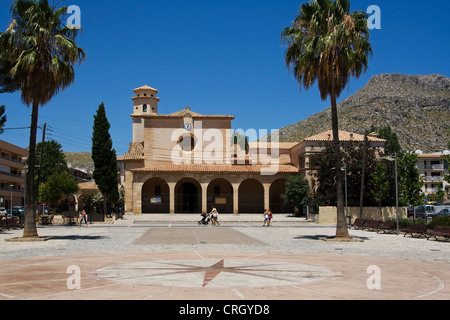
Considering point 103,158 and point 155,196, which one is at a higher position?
point 103,158

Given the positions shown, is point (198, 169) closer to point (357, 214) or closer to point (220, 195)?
point (220, 195)

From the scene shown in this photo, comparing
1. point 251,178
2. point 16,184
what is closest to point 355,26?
point 251,178

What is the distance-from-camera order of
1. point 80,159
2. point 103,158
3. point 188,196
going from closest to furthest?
1. point 103,158
2. point 188,196
3. point 80,159

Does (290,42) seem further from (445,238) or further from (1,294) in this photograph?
(1,294)

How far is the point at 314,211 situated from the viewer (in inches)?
1746

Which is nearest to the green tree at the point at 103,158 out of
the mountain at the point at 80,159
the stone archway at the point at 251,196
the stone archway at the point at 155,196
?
the stone archway at the point at 155,196

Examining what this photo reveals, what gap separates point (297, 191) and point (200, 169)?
432 inches

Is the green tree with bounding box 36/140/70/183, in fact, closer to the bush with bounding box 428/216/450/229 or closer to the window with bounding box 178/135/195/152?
the window with bounding box 178/135/195/152

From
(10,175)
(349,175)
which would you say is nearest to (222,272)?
(349,175)

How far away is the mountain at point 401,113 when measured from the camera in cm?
11856

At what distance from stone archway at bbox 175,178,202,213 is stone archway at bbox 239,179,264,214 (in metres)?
5.03

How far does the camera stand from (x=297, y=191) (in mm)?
46969

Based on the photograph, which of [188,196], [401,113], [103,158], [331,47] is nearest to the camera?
[331,47]
